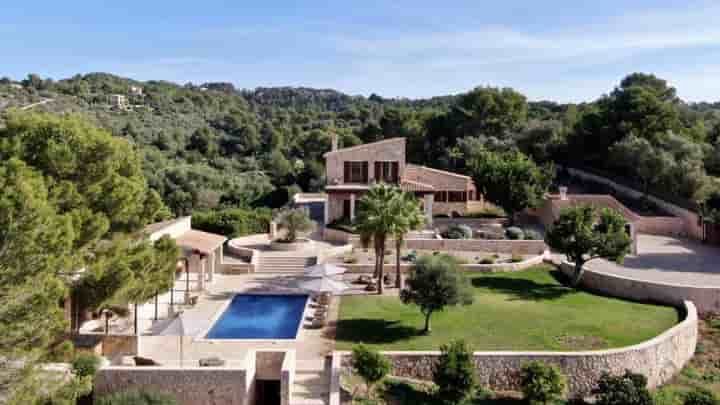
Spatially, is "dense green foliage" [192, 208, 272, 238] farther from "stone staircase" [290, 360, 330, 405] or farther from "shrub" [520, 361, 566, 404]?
"shrub" [520, 361, 566, 404]

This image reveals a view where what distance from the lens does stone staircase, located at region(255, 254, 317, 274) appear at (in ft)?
105

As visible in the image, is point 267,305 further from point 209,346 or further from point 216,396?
point 216,396

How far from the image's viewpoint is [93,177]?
1814 cm

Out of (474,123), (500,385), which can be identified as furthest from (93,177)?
(474,123)

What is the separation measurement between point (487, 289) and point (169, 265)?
1476cm

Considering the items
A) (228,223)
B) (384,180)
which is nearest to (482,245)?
(384,180)

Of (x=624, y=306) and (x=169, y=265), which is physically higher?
(x=169, y=265)

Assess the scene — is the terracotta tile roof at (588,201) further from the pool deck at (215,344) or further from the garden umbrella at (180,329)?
the garden umbrella at (180,329)

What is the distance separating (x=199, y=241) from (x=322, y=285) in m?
7.71

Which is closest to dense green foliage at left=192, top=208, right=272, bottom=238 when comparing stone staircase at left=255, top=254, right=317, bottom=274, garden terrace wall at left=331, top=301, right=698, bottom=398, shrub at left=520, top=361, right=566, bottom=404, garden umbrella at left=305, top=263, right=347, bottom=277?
stone staircase at left=255, top=254, right=317, bottom=274

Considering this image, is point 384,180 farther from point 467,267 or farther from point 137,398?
point 137,398

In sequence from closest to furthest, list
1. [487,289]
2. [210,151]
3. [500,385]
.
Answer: [500,385], [487,289], [210,151]

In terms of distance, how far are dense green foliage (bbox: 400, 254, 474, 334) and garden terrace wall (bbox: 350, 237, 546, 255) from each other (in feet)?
40.3

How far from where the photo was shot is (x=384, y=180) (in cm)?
4153
